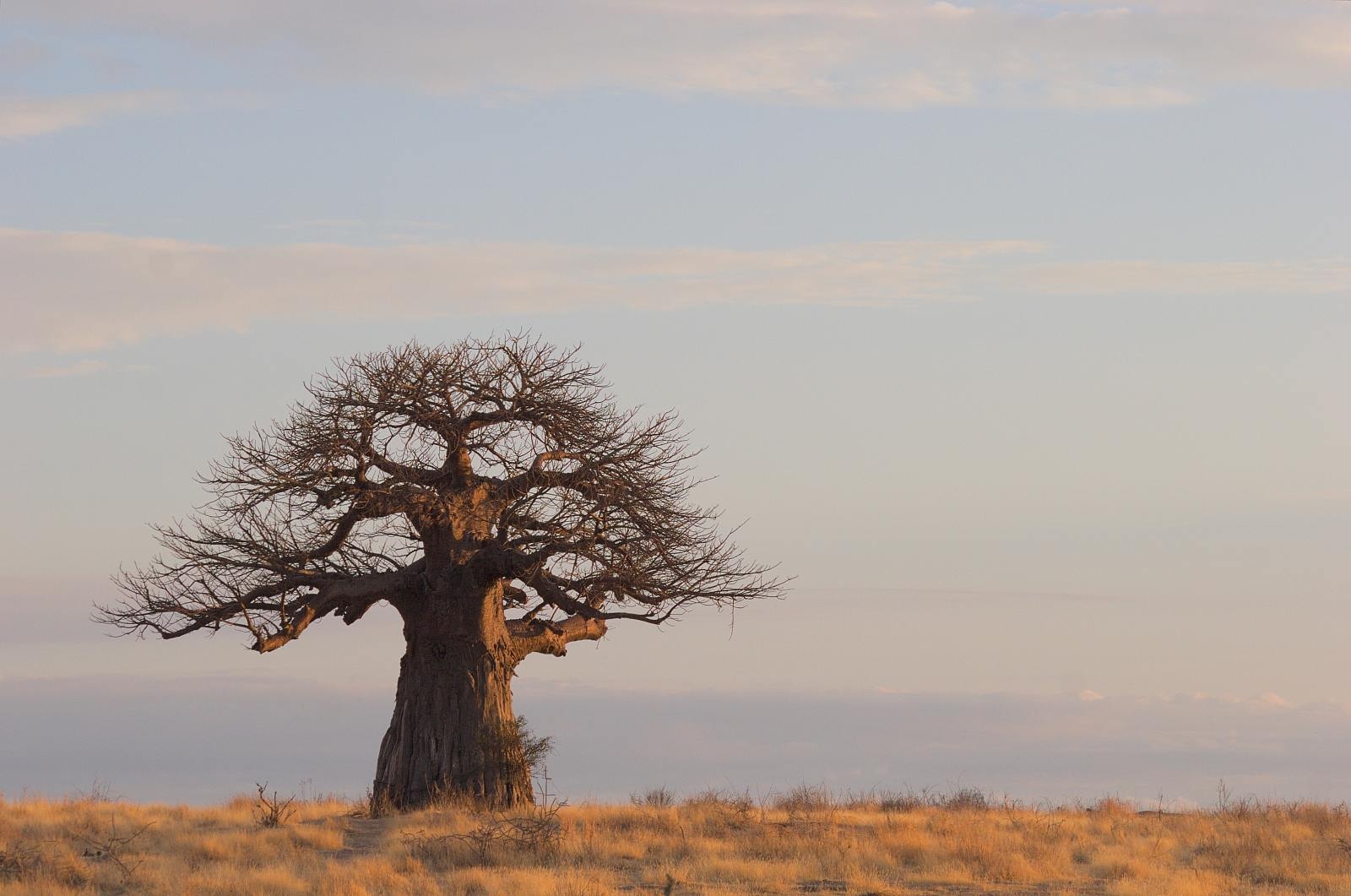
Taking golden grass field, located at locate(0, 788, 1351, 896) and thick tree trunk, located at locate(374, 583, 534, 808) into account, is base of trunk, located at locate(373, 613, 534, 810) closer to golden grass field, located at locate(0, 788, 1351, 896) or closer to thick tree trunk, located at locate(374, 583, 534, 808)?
thick tree trunk, located at locate(374, 583, 534, 808)

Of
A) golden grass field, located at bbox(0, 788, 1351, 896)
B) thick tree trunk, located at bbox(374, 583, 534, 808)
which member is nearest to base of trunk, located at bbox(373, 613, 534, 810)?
thick tree trunk, located at bbox(374, 583, 534, 808)

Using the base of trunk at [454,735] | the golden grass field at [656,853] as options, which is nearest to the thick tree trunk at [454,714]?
the base of trunk at [454,735]

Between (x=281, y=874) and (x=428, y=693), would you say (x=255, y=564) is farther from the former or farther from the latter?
(x=281, y=874)

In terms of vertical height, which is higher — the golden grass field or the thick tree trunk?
the thick tree trunk

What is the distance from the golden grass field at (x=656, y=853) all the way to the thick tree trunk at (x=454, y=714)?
109 cm

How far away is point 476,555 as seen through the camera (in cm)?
2433

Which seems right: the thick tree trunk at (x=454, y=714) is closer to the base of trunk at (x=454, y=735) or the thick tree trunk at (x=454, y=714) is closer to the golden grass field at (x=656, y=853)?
the base of trunk at (x=454, y=735)

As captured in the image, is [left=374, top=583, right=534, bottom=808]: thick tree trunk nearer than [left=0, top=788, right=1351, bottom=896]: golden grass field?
No

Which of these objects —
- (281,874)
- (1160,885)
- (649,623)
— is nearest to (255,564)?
(649,623)

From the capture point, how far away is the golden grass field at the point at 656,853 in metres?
17.8

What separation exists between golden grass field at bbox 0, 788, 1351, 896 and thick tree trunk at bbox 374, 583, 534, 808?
109 cm

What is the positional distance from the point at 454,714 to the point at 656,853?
5.40 meters

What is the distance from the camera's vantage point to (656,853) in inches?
798

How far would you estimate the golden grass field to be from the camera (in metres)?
17.8
